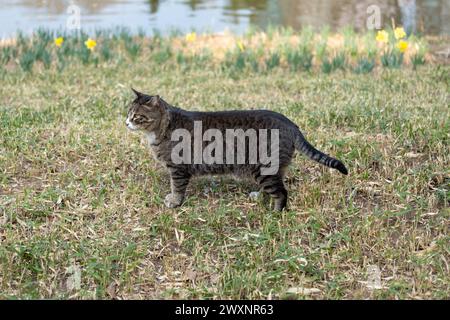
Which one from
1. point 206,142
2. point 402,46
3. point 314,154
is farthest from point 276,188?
point 402,46

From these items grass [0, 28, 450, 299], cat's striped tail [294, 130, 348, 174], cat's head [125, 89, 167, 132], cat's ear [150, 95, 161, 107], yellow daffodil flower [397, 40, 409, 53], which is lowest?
grass [0, 28, 450, 299]

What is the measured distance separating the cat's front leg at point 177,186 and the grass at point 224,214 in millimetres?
81

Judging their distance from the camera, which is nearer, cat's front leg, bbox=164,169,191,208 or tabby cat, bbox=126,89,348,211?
tabby cat, bbox=126,89,348,211

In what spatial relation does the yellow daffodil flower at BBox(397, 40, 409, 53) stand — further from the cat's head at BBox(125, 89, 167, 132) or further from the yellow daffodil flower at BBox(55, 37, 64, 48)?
the cat's head at BBox(125, 89, 167, 132)

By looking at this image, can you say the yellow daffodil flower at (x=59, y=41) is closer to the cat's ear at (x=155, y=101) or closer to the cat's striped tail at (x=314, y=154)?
the cat's ear at (x=155, y=101)

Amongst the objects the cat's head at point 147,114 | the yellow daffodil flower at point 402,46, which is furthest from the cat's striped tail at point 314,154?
the yellow daffodil flower at point 402,46

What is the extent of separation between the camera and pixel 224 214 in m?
4.32

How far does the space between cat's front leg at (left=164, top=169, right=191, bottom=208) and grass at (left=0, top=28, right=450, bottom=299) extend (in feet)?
0.27

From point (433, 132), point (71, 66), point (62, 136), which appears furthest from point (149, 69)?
point (433, 132)

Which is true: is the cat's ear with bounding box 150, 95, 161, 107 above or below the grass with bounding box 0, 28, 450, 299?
above

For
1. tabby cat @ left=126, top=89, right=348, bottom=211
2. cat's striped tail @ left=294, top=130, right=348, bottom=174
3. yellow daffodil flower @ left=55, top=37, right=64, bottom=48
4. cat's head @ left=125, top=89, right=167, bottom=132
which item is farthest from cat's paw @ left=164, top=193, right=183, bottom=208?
yellow daffodil flower @ left=55, top=37, right=64, bottom=48

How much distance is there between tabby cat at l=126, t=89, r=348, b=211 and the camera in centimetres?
438

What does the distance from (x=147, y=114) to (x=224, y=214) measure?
0.92 meters

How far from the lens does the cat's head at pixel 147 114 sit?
4539 millimetres
